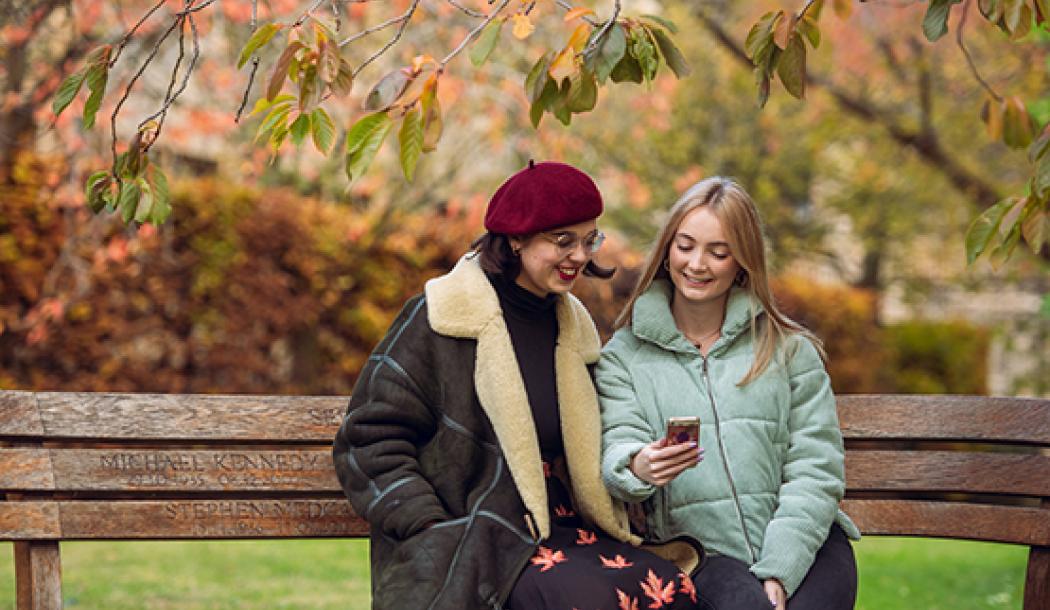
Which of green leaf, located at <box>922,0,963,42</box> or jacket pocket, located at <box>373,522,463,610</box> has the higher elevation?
green leaf, located at <box>922,0,963,42</box>

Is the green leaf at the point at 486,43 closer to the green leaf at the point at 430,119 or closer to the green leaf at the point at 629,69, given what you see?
the green leaf at the point at 430,119

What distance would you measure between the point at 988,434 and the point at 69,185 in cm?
544

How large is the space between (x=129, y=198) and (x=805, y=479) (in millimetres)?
1851

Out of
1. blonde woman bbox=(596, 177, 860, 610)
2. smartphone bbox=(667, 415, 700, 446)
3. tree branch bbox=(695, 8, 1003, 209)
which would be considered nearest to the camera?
smartphone bbox=(667, 415, 700, 446)

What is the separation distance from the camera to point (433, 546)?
3129mm

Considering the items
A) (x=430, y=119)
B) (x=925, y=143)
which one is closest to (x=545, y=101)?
(x=430, y=119)

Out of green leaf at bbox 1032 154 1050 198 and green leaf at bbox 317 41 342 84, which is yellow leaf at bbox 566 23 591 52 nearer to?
green leaf at bbox 317 41 342 84

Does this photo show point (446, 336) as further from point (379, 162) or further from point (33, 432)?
point (379, 162)

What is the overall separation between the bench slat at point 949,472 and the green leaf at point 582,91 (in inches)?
62.6

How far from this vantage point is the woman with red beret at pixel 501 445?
3141mm

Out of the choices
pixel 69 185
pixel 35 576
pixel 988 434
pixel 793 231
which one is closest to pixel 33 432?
pixel 35 576

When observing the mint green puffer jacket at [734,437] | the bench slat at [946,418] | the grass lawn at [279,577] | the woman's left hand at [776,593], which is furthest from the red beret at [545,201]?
the grass lawn at [279,577]

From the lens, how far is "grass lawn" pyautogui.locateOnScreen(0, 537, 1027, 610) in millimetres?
5613

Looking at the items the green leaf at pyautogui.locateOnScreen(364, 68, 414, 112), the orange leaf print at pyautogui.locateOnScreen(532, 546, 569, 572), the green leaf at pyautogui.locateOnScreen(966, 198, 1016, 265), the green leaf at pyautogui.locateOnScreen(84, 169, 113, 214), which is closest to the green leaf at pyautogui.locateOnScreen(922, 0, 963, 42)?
the green leaf at pyautogui.locateOnScreen(966, 198, 1016, 265)
